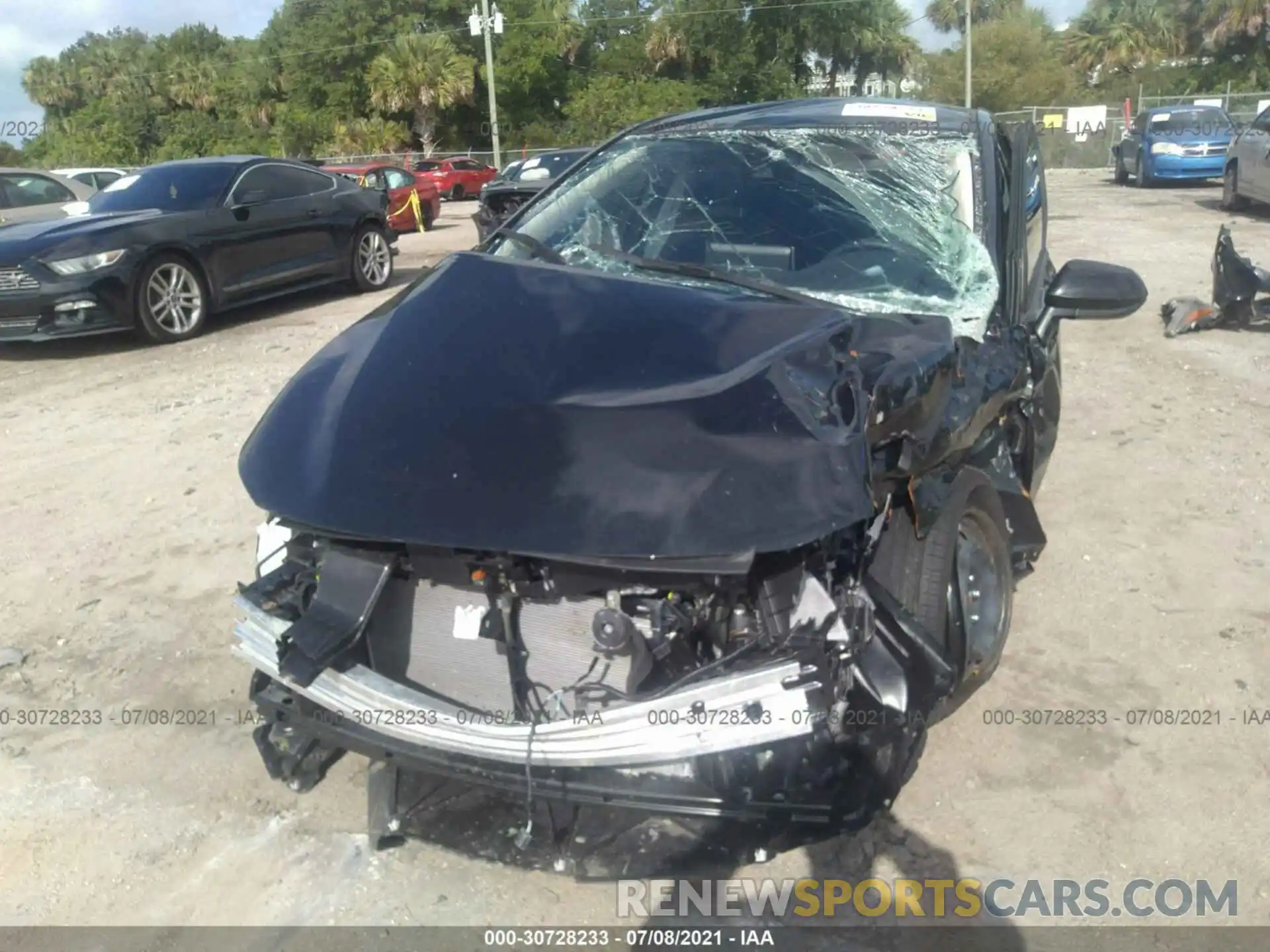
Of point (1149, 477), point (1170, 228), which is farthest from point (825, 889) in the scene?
point (1170, 228)

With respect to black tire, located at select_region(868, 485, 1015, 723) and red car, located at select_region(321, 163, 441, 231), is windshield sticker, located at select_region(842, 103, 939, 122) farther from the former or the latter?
red car, located at select_region(321, 163, 441, 231)

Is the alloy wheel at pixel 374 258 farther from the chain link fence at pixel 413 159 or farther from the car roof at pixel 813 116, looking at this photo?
the chain link fence at pixel 413 159

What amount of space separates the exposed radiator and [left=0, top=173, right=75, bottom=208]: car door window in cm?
1239

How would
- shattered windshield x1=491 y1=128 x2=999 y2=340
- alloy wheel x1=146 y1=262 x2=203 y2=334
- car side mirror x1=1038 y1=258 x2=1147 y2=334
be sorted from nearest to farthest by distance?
1. shattered windshield x1=491 y1=128 x2=999 y2=340
2. car side mirror x1=1038 y1=258 x2=1147 y2=334
3. alloy wheel x1=146 y1=262 x2=203 y2=334

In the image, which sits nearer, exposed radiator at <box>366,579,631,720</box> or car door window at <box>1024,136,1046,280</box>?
exposed radiator at <box>366,579,631,720</box>

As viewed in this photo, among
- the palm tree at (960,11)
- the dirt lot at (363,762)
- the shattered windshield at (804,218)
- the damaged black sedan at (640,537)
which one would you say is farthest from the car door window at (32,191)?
the palm tree at (960,11)

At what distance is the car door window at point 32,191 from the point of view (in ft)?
41.9

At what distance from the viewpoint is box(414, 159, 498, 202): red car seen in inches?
1147

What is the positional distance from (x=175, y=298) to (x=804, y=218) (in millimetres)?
7101

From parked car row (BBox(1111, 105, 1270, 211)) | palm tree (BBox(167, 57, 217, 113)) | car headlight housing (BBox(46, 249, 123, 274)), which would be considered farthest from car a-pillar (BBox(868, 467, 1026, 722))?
palm tree (BBox(167, 57, 217, 113))

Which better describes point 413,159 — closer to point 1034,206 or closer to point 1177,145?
point 1177,145

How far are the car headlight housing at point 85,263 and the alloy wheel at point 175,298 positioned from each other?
0.36m

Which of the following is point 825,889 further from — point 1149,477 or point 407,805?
point 1149,477

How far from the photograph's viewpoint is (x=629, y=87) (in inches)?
1789
